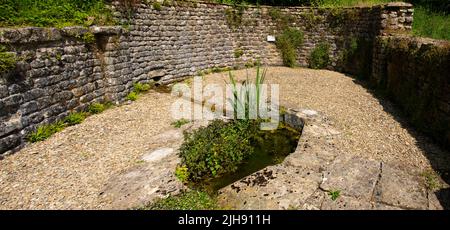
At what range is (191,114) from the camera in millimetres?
6793

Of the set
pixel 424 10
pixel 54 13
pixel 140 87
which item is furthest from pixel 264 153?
pixel 424 10

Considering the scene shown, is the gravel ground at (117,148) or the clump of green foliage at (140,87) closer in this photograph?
the gravel ground at (117,148)

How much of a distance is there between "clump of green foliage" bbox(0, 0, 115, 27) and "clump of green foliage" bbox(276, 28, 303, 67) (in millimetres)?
6833

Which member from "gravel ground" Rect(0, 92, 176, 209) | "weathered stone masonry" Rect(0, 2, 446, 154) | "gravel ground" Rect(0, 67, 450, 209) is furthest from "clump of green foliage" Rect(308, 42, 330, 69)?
"gravel ground" Rect(0, 92, 176, 209)

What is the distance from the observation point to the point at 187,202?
11.7 ft

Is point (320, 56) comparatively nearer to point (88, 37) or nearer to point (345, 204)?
point (88, 37)

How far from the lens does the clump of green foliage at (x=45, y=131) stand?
210 inches

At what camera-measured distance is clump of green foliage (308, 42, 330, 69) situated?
11784mm

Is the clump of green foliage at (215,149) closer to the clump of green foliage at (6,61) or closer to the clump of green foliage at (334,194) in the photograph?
the clump of green foliage at (334,194)

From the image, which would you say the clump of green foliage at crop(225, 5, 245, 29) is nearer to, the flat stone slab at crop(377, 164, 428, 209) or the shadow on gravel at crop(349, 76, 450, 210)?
the shadow on gravel at crop(349, 76, 450, 210)

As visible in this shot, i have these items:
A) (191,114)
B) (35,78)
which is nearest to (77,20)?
(35,78)

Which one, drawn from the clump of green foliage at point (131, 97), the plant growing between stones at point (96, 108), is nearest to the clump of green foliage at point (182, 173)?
the plant growing between stones at point (96, 108)

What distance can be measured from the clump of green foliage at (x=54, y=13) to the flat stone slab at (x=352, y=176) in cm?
546
